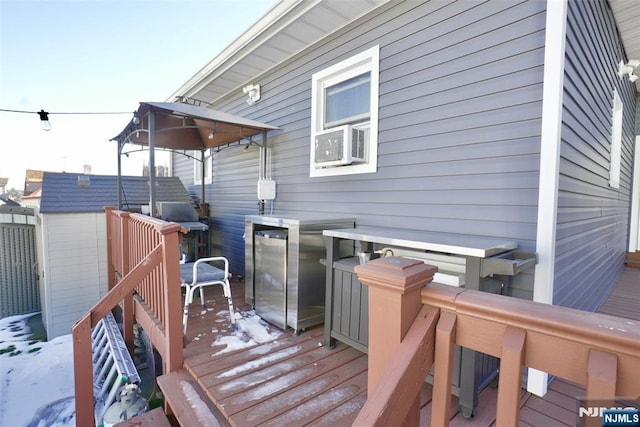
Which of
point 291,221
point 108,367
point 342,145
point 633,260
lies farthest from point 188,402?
point 633,260

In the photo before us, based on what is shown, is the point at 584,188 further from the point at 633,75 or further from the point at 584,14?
the point at 633,75


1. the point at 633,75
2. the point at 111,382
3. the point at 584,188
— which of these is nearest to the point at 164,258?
the point at 111,382

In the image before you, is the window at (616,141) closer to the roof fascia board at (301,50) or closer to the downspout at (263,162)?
the roof fascia board at (301,50)

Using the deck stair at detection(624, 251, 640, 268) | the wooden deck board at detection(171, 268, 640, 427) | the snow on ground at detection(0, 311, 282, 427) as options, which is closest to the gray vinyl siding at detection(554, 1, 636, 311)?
the wooden deck board at detection(171, 268, 640, 427)

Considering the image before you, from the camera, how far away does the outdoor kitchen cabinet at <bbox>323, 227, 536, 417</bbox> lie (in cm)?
181

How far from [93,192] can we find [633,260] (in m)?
11.4

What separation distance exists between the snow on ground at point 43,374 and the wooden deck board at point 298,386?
0.65ft

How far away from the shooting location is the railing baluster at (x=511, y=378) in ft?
2.43

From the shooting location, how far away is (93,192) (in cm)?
654

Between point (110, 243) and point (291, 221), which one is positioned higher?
point (291, 221)

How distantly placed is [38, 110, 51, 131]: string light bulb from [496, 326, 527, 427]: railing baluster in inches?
302

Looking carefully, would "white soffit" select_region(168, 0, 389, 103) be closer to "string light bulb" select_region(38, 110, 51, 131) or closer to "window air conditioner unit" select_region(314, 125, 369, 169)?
"window air conditioner unit" select_region(314, 125, 369, 169)

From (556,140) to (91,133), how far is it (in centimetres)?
1527

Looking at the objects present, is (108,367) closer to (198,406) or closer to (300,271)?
(198,406)
